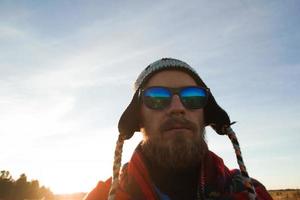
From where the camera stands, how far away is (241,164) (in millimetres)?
3645

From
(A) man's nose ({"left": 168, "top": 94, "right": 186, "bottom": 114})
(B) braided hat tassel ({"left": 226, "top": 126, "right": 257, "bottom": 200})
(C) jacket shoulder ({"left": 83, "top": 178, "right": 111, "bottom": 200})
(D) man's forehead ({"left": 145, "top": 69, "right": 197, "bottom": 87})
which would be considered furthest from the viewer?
(D) man's forehead ({"left": 145, "top": 69, "right": 197, "bottom": 87})

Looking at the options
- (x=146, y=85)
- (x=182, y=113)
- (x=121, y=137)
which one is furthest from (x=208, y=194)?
(x=146, y=85)

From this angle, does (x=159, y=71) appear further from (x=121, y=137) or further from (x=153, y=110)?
(x=121, y=137)

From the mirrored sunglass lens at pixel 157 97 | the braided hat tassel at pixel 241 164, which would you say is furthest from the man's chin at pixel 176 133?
the braided hat tassel at pixel 241 164

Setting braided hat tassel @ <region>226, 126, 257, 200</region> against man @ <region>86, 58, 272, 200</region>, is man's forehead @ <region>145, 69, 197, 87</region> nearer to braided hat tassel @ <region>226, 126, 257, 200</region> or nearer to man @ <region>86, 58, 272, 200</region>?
man @ <region>86, 58, 272, 200</region>

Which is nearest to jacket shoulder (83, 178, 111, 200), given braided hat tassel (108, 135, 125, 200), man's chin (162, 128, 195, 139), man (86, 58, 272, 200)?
man (86, 58, 272, 200)

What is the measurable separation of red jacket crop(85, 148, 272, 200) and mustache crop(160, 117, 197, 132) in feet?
1.61

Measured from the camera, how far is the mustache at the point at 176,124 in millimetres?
3951

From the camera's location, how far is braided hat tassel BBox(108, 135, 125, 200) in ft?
11.4

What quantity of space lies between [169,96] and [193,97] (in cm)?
31

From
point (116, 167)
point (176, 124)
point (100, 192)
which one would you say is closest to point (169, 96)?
point (176, 124)

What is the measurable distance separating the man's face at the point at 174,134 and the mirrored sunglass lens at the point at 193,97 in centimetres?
6

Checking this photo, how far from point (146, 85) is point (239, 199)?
1902 mm

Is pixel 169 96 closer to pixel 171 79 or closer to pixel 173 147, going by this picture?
pixel 171 79
